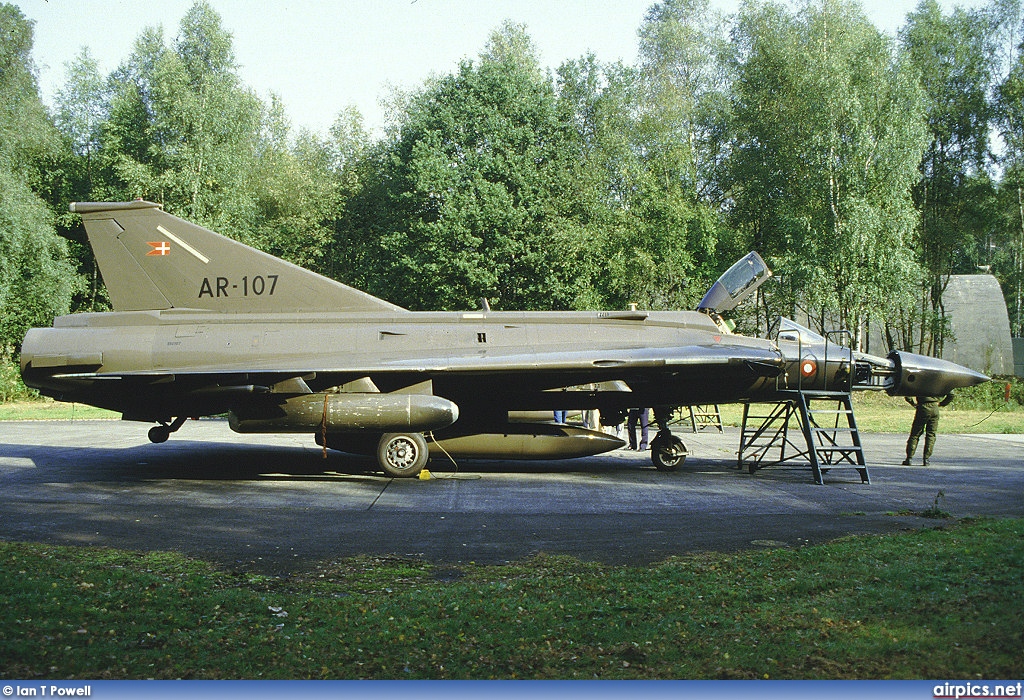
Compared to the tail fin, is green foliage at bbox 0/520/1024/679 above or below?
below

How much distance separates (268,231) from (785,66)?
26278mm

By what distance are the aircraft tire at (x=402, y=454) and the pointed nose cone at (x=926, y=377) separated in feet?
26.5

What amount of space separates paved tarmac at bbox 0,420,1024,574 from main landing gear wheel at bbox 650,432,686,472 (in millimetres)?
279

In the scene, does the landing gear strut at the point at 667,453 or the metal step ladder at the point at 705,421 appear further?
the metal step ladder at the point at 705,421

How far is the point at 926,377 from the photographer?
13523 mm

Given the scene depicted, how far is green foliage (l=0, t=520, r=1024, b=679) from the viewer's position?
4.00 metres

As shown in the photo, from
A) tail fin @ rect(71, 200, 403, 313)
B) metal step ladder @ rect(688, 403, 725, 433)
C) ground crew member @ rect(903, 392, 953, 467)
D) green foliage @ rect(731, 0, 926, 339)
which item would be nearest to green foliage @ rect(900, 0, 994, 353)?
green foliage @ rect(731, 0, 926, 339)

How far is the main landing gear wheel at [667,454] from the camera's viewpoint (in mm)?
13312

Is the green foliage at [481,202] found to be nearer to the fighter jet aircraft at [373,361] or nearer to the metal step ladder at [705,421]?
the metal step ladder at [705,421]

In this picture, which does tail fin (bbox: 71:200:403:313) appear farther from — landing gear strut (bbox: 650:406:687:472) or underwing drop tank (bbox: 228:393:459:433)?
landing gear strut (bbox: 650:406:687:472)

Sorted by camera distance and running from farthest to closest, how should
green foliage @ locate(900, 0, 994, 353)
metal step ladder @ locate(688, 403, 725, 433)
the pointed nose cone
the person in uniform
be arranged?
green foliage @ locate(900, 0, 994, 353), metal step ladder @ locate(688, 403, 725, 433), the person in uniform, the pointed nose cone

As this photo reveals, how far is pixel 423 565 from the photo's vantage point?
6492mm

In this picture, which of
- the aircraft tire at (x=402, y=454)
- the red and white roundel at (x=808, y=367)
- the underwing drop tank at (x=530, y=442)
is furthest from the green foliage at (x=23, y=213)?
the red and white roundel at (x=808, y=367)

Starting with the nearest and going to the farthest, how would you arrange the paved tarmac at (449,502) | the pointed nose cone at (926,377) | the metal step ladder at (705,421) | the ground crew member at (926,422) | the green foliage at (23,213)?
the paved tarmac at (449,502)
the pointed nose cone at (926,377)
the ground crew member at (926,422)
the metal step ladder at (705,421)
the green foliage at (23,213)
